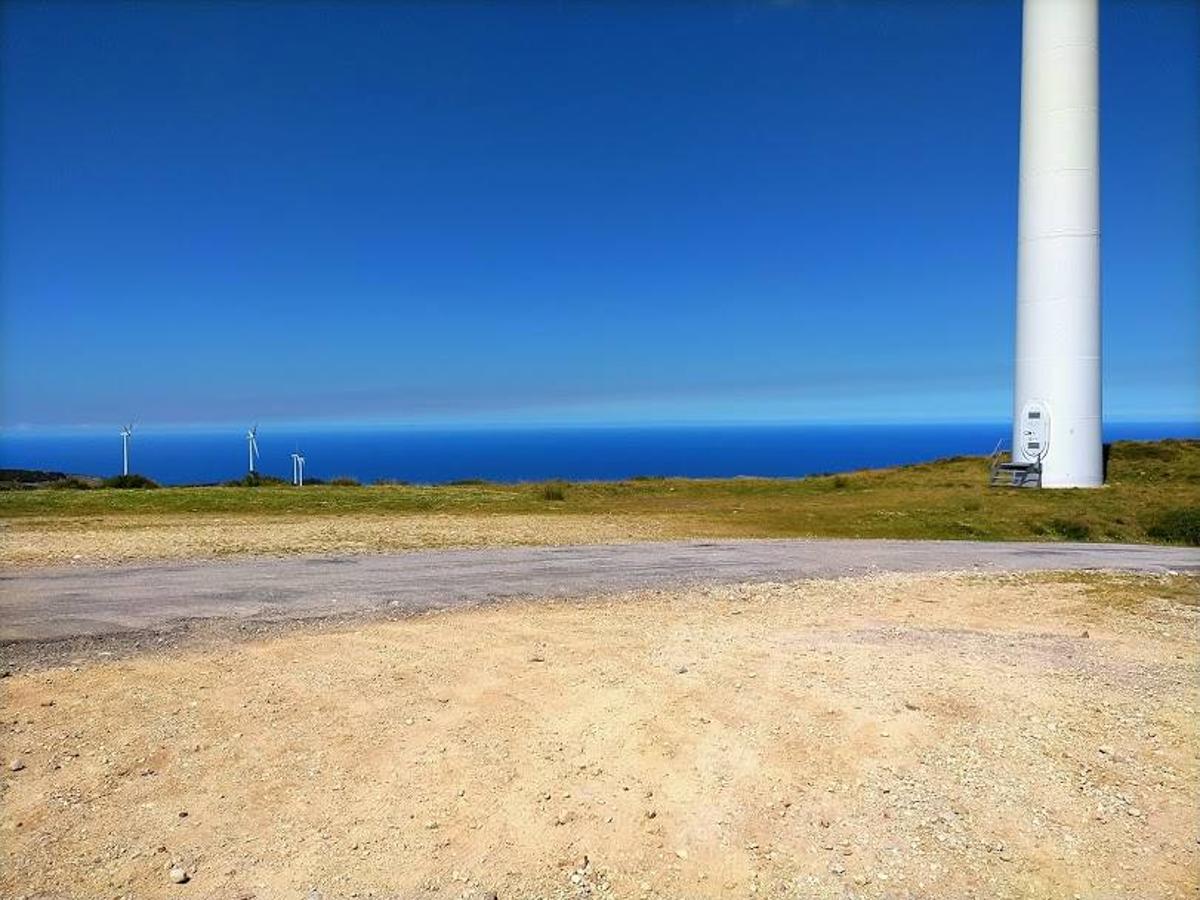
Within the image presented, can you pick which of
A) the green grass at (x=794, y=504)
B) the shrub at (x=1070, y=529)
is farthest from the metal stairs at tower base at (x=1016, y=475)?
the shrub at (x=1070, y=529)

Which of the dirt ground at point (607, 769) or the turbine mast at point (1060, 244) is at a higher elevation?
the turbine mast at point (1060, 244)

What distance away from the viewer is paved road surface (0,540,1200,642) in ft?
32.0

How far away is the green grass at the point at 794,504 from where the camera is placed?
21.9m

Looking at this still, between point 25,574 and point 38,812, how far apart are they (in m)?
8.89

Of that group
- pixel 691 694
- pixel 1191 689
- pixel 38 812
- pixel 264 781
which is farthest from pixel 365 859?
pixel 1191 689

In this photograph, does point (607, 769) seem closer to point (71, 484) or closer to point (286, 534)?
point (286, 534)

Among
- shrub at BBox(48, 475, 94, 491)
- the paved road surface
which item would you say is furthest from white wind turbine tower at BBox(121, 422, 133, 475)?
the paved road surface

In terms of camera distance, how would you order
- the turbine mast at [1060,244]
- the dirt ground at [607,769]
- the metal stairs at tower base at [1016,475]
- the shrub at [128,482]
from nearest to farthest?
the dirt ground at [607,769] < the turbine mast at [1060,244] < the metal stairs at tower base at [1016,475] < the shrub at [128,482]

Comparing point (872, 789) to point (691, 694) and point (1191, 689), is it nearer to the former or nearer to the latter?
point (691, 694)

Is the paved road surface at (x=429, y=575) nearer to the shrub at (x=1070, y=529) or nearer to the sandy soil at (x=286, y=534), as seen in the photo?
the sandy soil at (x=286, y=534)

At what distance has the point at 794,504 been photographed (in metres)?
28.4

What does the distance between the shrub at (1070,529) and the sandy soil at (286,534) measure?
1062 centimetres

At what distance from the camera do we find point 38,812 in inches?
199

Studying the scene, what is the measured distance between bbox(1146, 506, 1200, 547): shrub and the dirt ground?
15813mm
